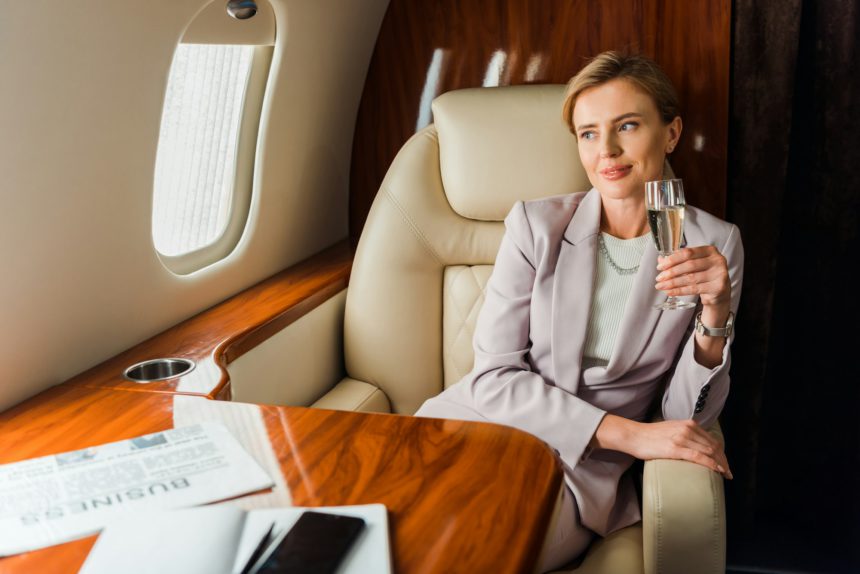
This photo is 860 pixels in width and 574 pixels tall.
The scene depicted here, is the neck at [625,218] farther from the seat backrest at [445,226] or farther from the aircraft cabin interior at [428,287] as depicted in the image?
the seat backrest at [445,226]

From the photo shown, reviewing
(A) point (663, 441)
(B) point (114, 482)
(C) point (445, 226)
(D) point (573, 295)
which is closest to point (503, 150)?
(C) point (445, 226)

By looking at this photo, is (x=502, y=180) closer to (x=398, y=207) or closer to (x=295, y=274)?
(x=398, y=207)

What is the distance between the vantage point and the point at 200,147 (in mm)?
2248

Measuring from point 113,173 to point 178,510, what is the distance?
0.92 metres

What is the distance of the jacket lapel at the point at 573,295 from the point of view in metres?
1.83

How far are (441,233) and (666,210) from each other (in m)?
0.86

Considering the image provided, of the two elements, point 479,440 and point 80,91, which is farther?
point 80,91

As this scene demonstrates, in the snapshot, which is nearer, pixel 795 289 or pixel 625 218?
pixel 625 218

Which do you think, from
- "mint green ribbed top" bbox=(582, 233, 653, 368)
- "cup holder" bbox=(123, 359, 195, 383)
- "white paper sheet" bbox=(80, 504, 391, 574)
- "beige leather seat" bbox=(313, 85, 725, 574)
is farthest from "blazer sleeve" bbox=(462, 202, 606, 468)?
"white paper sheet" bbox=(80, 504, 391, 574)

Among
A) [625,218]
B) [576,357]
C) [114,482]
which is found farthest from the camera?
[625,218]

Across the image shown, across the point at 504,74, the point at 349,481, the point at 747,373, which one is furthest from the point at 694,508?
the point at 504,74

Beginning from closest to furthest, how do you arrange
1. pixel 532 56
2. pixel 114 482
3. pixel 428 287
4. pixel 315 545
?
pixel 315 545
pixel 114 482
pixel 428 287
pixel 532 56

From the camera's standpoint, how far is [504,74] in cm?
256

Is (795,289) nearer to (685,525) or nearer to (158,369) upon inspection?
(685,525)
